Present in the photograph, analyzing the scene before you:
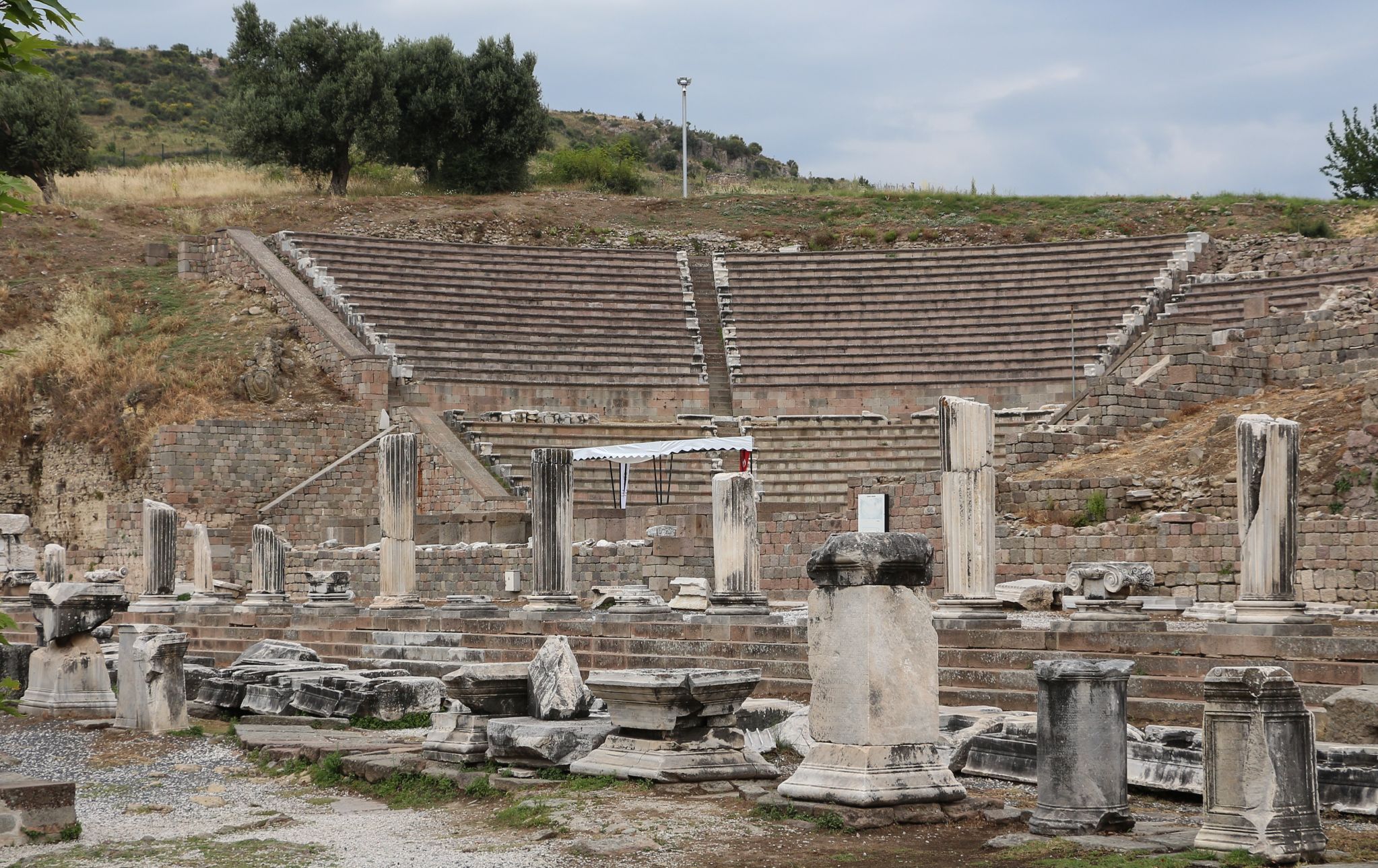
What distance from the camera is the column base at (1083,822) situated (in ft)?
23.0

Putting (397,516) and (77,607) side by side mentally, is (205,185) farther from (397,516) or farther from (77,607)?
(77,607)

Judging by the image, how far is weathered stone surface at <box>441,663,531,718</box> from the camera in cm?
950

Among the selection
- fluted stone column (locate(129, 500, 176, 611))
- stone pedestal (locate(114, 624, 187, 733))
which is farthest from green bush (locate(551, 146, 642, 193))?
stone pedestal (locate(114, 624, 187, 733))

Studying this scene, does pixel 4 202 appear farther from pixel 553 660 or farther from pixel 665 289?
pixel 665 289

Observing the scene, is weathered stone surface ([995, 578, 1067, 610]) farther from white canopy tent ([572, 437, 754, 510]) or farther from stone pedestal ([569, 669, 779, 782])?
white canopy tent ([572, 437, 754, 510])

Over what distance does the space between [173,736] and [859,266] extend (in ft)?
82.2

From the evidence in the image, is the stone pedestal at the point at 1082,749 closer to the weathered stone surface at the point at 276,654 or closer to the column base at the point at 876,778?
the column base at the point at 876,778

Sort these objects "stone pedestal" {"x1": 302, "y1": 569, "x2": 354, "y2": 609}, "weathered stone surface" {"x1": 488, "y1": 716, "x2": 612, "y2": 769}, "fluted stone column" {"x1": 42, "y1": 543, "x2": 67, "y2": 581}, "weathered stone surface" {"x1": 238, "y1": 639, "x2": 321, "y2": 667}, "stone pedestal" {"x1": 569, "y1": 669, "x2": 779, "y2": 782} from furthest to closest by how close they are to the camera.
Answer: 1. "fluted stone column" {"x1": 42, "y1": 543, "x2": 67, "y2": 581}
2. "stone pedestal" {"x1": 302, "y1": 569, "x2": 354, "y2": 609}
3. "weathered stone surface" {"x1": 238, "y1": 639, "x2": 321, "y2": 667}
4. "weathered stone surface" {"x1": 488, "y1": 716, "x2": 612, "y2": 769}
5. "stone pedestal" {"x1": 569, "y1": 669, "x2": 779, "y2": 782}

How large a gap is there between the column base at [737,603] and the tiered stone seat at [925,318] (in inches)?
627

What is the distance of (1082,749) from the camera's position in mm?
7191

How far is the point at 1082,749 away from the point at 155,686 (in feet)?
26.0

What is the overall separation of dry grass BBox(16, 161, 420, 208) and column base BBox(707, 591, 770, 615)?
97.2ft

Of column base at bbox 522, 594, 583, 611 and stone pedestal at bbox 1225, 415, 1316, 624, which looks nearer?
stone pedestal at bbox 1225, 415, 1316, 624

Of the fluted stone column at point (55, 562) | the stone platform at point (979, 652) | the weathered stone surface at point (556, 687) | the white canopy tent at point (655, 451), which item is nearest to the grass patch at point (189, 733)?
the stone platform at point (979, 652)
